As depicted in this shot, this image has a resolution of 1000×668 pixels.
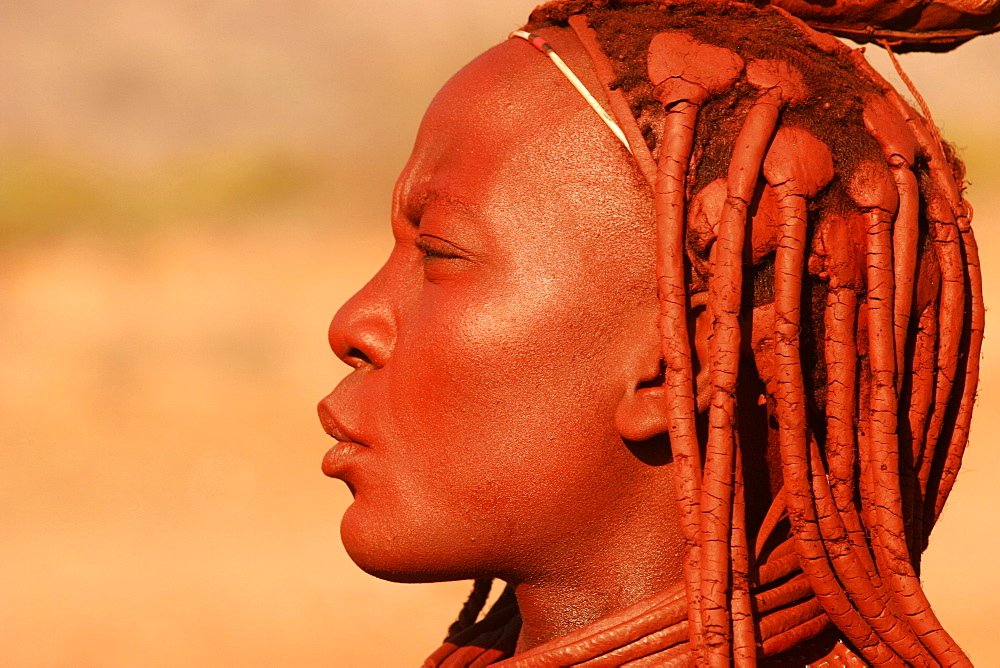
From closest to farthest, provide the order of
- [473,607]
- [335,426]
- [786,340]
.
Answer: [786,340] < [335,426] < [473,607]

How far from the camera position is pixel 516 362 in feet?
7.13

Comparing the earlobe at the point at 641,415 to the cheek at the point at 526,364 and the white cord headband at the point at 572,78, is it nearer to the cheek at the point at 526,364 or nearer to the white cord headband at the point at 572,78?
the cheek at the point at 526,364

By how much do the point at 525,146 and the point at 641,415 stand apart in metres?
0.53

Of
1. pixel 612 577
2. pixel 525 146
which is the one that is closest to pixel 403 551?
pixel 612 577

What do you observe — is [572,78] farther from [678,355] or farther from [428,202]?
[678,355]

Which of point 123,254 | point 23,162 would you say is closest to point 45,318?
point 123,254

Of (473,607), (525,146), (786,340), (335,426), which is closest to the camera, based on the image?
(786,340)

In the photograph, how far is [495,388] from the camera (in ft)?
7.16

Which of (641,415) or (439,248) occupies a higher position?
(439,248)

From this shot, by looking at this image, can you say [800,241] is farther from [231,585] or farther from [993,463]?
[993,463]

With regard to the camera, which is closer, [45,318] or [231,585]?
[231,585]

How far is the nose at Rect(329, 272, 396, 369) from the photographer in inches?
92.5

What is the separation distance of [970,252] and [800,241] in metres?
0.48

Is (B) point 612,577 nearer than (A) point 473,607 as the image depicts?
Yes
